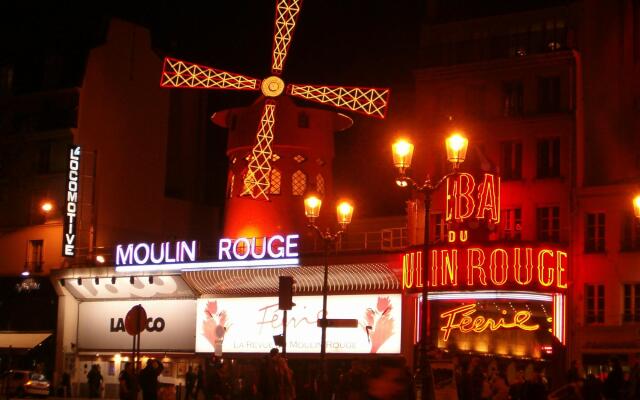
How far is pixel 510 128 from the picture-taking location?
26422 mm

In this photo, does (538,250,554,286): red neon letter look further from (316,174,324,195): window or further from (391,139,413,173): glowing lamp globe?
(316,174,324,195): window

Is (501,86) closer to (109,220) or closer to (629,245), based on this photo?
(629,245)

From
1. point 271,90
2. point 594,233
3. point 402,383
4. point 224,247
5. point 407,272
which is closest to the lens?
point 402,383

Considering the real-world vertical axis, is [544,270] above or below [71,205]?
below

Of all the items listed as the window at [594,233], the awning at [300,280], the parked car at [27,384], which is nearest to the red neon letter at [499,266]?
the window at [594,233]

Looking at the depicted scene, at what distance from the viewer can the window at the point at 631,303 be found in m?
24.7

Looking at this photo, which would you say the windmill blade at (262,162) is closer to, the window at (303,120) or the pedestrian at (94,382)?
the window at (303,120)

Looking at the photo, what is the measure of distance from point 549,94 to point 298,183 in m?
7.29

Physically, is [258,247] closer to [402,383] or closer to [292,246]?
[292,246]

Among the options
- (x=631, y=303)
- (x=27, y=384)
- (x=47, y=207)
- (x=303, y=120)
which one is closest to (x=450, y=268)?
(x=631, y=303)

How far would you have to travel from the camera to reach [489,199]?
24.3 metres

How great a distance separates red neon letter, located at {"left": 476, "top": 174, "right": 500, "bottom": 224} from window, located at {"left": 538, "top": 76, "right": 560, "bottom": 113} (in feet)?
9.07

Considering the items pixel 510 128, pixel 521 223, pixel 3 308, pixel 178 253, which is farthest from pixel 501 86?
pixel 3 308

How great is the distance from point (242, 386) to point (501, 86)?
31.2ft
